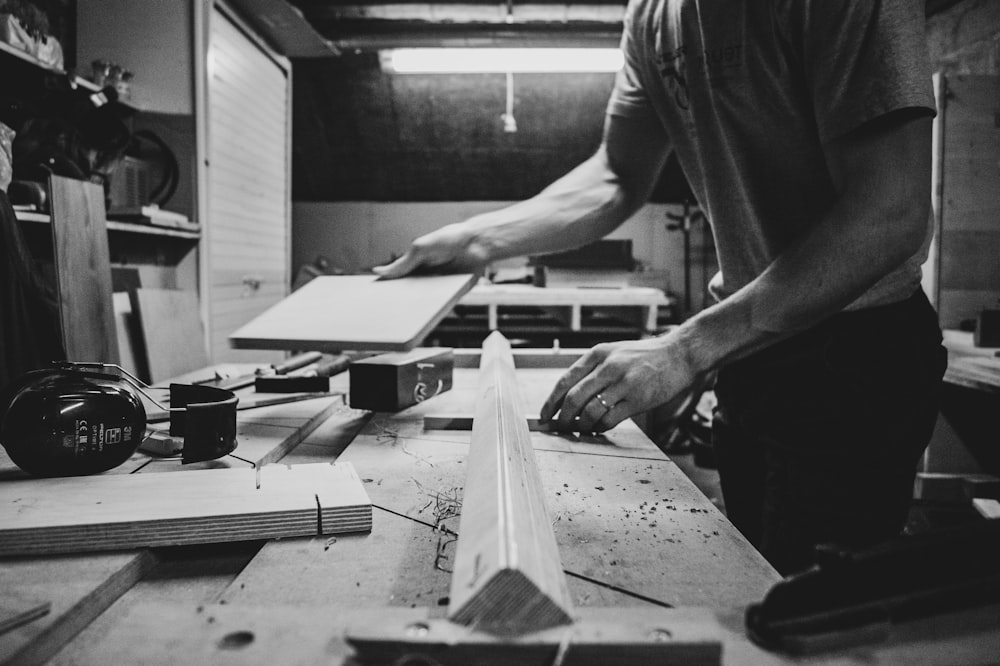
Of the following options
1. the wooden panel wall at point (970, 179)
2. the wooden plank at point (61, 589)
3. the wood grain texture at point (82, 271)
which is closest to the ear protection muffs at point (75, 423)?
the wooden plank at point (61, 589)

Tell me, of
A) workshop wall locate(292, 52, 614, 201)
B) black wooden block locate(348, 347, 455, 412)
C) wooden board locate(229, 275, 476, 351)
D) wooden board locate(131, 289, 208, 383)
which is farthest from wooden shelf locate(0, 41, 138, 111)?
workshop wall locate(292, 52, 614, 201)

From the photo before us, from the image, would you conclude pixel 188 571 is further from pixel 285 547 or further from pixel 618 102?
pixel 618 102

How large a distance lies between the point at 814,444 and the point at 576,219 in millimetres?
783

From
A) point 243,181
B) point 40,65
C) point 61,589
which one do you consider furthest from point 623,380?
point 243,181

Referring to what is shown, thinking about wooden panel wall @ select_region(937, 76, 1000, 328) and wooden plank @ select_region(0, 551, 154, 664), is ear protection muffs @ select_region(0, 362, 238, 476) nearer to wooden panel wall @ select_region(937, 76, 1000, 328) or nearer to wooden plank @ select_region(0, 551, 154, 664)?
wooden plank @ select_region(0, 551, 154, 664)

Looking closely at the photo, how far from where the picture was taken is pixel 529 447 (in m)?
0.86

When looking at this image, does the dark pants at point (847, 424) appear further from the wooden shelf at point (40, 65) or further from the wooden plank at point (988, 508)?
the wooden shelf at point (40, 65)

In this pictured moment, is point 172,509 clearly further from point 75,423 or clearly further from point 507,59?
point 507,59

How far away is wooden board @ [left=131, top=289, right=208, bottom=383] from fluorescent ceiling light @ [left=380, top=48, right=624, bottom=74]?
3.01m

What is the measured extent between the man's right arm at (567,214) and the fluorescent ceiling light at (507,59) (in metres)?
3.52

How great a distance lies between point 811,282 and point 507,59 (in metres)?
4.52

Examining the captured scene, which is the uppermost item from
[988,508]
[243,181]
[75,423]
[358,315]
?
[243,181]

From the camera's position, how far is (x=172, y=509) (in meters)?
0.70

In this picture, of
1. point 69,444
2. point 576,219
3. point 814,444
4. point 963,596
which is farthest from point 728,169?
point 69,444
